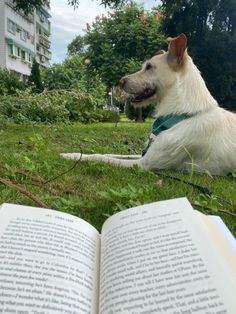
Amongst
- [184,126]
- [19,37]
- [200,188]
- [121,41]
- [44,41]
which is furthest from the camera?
[44,41]

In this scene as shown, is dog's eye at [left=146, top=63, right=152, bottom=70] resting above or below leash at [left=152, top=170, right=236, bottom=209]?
above

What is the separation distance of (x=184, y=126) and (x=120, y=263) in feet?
9.47

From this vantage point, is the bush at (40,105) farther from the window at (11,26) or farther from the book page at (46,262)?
the window at (11,26)

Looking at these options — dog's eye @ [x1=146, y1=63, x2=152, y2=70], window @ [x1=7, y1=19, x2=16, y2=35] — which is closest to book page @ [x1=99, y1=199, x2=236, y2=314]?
dog's eye @ [x1=146, y1=63, x2=152, y2=70]

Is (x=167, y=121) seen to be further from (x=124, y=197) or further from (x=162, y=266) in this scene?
(x=162, y=266)

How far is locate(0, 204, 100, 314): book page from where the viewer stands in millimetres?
1052

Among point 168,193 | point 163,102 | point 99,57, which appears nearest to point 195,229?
point 168,193

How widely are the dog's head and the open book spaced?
9.55ft

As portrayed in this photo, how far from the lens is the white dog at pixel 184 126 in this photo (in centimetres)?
397

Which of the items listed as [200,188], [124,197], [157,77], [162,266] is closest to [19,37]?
[157,77]

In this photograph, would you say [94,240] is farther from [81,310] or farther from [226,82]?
[226,82]

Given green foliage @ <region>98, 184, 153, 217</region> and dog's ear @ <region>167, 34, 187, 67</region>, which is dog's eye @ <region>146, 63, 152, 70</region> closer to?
dog's ear @ <region>167, 34, 187, 67</region>

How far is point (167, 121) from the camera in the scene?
4.17 metres

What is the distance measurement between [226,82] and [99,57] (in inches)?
523
